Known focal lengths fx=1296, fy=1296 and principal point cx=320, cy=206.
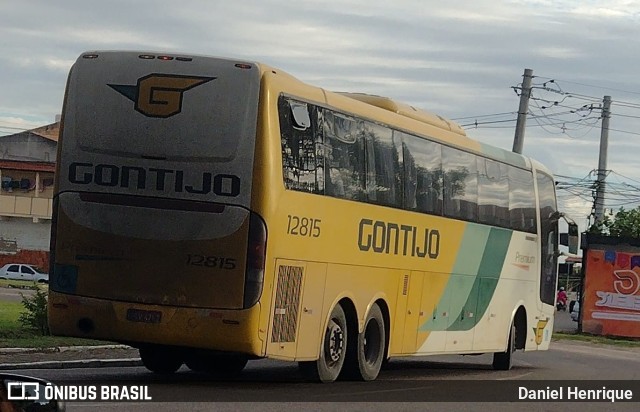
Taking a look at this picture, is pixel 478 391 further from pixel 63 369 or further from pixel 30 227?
pixel 30 227

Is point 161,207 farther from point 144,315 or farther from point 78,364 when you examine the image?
point 78,364

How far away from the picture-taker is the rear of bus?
47.9 ft

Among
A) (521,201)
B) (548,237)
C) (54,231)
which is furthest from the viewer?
(548,237)

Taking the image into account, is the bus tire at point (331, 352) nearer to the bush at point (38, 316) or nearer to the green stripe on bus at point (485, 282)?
the green stripe on bus at point (485, 282)

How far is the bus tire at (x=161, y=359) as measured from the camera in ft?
57.0

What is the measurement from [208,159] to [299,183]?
131 centimetres

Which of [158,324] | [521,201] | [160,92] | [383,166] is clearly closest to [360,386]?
[383,166]

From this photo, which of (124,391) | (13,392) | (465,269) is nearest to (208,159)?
(124,391)

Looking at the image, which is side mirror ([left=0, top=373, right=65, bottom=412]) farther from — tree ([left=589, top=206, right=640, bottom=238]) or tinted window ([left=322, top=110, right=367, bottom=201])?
tree ([left=589, top=206, right=640, bottom=238])

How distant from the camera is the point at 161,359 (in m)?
17.7

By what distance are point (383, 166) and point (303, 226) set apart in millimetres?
2567

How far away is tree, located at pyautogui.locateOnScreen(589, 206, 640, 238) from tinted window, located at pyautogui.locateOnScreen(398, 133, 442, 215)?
47.3 meters

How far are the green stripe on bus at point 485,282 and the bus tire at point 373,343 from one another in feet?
10.4

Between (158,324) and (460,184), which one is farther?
(460,184)
